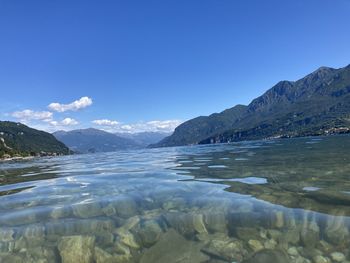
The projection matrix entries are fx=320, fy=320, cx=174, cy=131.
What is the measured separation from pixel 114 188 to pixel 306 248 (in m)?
11.9

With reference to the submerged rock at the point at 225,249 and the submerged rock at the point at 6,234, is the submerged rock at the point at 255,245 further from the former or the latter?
the submerged rock at the point at 6,234

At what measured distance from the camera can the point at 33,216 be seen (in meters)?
12.1

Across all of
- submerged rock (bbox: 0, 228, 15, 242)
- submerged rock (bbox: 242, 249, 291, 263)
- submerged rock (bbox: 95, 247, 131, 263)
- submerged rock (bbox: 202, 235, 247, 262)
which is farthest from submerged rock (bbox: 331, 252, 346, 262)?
submerged rock (bbox: 0, 228, 15, 242)

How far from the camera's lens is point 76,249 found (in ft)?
28.6

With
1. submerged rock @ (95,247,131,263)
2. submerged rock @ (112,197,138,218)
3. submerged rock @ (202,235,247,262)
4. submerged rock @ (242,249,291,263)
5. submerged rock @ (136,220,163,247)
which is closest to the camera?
Answer: submerged rock @ (242,249,291,263)

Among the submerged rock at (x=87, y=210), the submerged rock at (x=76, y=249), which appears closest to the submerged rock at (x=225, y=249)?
the submerged rock at (x=76, y=249)

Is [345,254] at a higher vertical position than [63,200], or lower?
lower

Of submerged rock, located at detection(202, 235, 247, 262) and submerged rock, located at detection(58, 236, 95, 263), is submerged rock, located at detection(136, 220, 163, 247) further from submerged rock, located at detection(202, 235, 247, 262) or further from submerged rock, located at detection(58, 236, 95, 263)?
submerged rock, located at detection(202, 235, 247, 262)

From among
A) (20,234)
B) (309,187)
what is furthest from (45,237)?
(309,187)

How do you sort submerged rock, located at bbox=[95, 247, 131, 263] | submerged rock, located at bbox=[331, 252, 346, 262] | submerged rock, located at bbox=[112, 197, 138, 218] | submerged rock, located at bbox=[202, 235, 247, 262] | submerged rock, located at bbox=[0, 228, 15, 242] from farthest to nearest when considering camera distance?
submerged rock, located at bbox=[112, 197, 138, 218]
submerged rock, located at bbox=[0, 228, 15, 242]
submerged rock, located at bbox=[95, 247, 131, 263]
submerged rock, located at bbox=[202, 235, 247, 262]
submerged rock, located at bbox=[331, 252, 346, 262]

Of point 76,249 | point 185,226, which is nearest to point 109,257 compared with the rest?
point 76,249

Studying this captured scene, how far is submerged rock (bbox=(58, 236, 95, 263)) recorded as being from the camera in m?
8.25

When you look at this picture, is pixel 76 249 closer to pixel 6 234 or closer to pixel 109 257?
pixel 109 257

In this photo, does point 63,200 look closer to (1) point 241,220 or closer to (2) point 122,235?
(2) point 122,235
